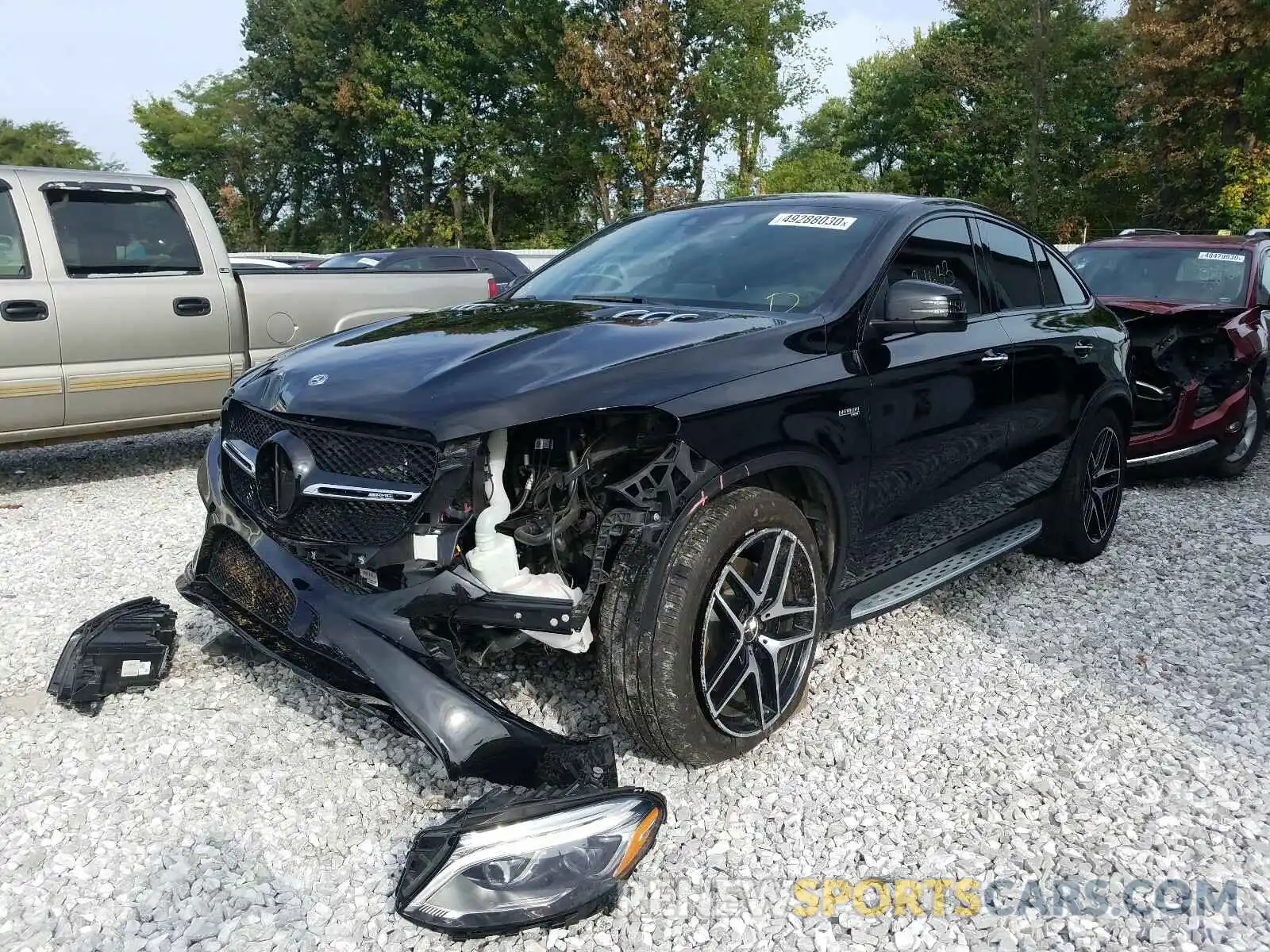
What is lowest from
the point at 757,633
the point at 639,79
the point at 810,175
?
the point at 757,633

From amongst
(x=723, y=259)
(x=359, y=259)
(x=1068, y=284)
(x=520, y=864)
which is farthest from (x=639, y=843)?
(x=359, y=259)

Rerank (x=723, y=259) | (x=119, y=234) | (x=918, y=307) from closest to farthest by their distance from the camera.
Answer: (x=918, y=307) → (x=723, y=259) → (x=119, y=234)

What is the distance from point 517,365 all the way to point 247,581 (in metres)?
1.14

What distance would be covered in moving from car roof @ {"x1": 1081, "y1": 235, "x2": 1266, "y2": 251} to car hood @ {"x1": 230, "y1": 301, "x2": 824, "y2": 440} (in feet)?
18.9

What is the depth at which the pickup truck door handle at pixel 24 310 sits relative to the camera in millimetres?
5891

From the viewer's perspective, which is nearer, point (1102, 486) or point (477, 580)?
point (477, 580)

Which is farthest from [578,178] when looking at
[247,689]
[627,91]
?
[247,689]

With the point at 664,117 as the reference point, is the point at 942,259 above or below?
below

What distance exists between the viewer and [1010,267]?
448cm

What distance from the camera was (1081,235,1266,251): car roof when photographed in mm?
7395

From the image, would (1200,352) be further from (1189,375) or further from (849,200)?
(849,200)

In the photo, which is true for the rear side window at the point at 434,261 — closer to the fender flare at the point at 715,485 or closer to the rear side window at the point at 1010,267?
the rear side window at the point at 1010,267

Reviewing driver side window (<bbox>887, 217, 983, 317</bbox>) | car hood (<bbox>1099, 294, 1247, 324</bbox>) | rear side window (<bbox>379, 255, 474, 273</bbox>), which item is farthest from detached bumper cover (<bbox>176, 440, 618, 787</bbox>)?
rear side window (<bbox>379, 255, 474, 273</bbox>)

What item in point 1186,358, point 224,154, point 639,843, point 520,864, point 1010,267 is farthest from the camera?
point 224,154
